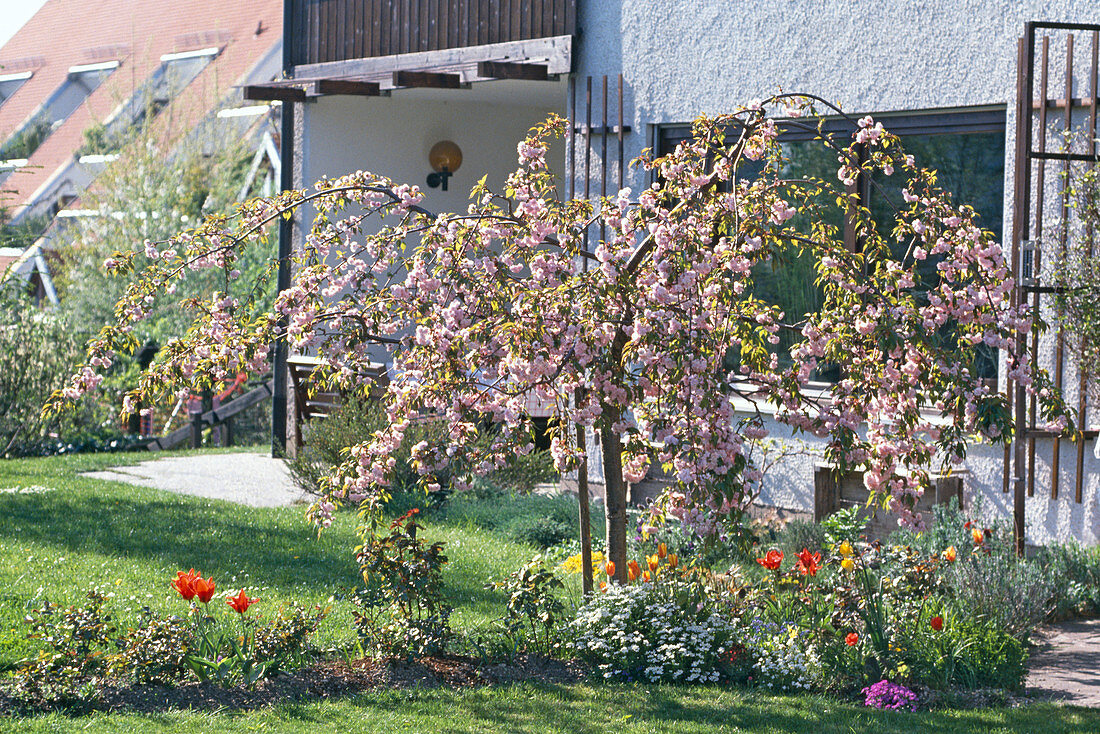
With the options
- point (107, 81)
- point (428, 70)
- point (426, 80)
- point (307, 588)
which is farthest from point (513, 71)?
point (107, 81)

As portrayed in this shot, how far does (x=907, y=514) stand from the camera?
538 centimetres

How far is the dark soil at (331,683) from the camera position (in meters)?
5.04

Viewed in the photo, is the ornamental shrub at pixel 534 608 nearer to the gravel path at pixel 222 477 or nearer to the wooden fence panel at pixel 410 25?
the gravel path at pixel 222 477

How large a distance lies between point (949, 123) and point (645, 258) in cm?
391

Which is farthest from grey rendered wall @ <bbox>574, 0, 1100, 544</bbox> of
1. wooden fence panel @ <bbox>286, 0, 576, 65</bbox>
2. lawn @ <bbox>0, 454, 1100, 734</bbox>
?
lawn @ <bbox>0, 454, 1100, 734</bbox>

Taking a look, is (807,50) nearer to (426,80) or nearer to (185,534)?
(426,80)

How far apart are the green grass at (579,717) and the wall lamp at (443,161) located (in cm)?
876

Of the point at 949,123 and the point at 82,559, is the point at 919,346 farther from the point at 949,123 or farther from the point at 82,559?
the point at 82,559

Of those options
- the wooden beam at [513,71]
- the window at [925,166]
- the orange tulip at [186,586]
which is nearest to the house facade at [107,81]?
the wooden beam at [513,71]

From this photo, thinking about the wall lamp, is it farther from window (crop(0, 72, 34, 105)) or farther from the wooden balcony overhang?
window (crop(0, 72, 34, 105))

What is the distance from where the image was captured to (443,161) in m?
13.4

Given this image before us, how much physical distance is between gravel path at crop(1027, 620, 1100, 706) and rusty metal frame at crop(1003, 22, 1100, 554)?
1037mm

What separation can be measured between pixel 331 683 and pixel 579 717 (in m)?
1.12

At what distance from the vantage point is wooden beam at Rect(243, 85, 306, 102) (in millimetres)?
11906
